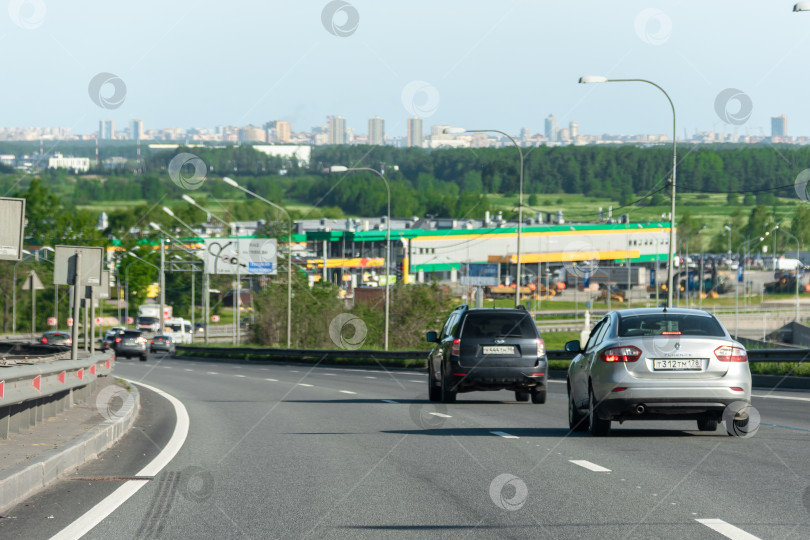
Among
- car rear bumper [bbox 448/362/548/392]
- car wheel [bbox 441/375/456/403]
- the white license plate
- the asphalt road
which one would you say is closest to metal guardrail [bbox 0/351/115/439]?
the asphalt road

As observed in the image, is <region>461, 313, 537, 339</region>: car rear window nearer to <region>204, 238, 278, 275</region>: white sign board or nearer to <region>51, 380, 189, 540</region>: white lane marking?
<region>51, 380, 189, 540</region>: white lane marking

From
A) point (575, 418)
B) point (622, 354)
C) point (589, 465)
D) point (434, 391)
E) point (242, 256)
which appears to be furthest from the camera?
point (242, 256)

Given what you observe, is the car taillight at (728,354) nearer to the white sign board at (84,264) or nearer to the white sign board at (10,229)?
the white sign board at (10,229)

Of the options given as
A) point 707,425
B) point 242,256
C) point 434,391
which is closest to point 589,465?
point 707,425

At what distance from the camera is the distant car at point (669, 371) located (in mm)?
14125

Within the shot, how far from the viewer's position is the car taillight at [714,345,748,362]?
14219 millimetres

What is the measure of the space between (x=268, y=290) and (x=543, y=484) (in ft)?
254

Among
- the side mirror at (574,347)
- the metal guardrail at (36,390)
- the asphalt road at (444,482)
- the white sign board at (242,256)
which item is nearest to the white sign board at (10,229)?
the metal guardrail at (36,390)

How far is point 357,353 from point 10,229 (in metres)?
35.5

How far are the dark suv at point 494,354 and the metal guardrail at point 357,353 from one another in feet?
32.6

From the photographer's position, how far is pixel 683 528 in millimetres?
8133

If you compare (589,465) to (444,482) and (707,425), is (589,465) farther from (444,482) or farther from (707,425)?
(707,425)

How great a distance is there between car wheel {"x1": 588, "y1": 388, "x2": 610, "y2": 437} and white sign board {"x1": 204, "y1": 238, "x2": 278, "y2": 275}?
7444 centimetres

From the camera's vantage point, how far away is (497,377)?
21375 millimetres
